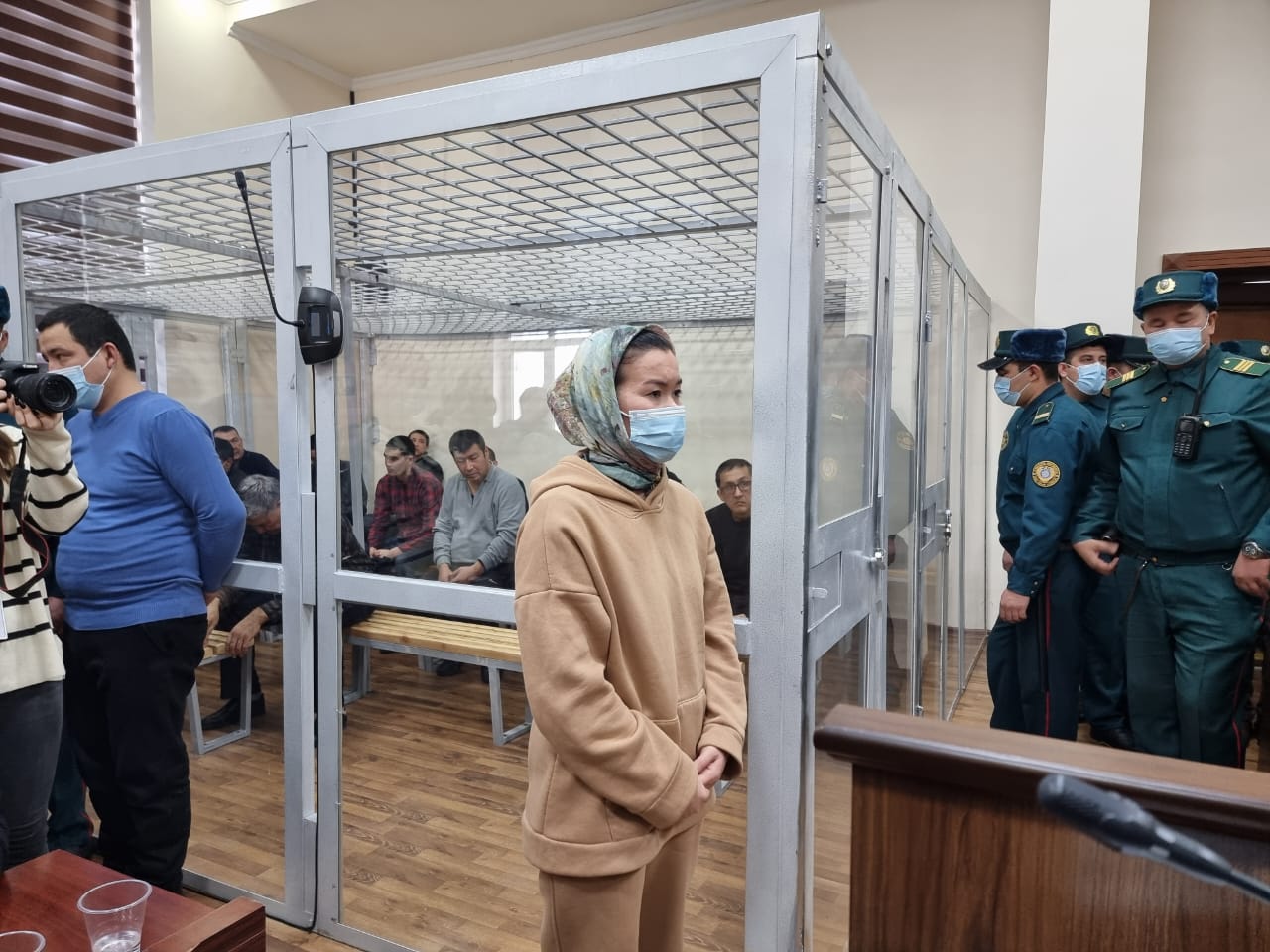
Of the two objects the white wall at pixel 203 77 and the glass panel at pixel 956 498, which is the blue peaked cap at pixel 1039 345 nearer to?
the glass panel at pixel 956 498

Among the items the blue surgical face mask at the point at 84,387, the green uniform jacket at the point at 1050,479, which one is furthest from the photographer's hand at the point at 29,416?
the green uniform jacket at the point at 1050,479

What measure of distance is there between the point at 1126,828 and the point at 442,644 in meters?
1.58

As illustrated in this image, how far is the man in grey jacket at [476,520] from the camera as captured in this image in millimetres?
1671

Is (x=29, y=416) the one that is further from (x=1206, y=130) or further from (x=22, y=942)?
(x=1206, y=130)

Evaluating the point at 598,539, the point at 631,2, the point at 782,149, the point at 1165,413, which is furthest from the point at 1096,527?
the point at 631,2

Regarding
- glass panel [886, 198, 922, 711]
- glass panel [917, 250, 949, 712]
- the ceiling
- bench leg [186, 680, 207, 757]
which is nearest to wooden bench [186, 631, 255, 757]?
bench leg [186, 680, 207, 757]

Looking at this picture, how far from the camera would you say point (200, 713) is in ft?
6.85

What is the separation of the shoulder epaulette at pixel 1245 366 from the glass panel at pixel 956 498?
96 centimetres

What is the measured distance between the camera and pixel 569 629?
3.54 ft

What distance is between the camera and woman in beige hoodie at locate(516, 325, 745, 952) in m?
1.09

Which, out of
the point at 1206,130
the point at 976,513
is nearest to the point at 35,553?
the point at 976,513

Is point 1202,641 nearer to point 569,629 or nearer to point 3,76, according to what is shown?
point 569,629

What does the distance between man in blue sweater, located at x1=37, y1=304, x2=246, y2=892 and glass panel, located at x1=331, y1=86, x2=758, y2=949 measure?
1.12ft

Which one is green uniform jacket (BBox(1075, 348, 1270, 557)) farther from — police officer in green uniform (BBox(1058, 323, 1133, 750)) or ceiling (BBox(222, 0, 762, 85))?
ceiling (BBox(222, 0, 762, 85))
